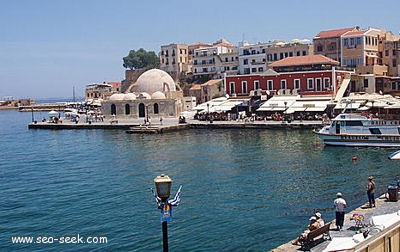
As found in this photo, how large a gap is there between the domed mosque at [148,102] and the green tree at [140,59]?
134ft

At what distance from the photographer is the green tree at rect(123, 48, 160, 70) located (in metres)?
113

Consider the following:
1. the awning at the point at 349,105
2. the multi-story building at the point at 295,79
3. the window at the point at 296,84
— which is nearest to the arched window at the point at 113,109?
the multi-story building at the point at 295,79

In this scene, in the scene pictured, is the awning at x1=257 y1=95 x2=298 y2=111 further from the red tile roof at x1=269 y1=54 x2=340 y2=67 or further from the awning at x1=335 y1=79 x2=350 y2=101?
the red tile roof at x1=269 y1=54 x2=340 y2=67

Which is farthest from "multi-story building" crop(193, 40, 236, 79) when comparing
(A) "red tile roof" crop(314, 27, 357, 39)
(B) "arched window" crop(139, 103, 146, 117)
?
(B) "arched window" crop(139, 103, 146, 117)

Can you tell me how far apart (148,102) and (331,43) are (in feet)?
82.4

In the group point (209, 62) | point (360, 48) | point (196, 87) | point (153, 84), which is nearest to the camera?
point (360, 48)

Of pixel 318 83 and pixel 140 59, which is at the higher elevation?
pixel 140 59

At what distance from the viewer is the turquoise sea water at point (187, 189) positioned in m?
16.9

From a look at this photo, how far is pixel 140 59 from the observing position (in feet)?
371

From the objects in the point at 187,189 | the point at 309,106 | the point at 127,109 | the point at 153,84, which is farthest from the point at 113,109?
the point at 187,189

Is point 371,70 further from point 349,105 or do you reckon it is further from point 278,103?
point 349,105

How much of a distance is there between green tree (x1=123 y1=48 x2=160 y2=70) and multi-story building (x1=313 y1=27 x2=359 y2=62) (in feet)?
166

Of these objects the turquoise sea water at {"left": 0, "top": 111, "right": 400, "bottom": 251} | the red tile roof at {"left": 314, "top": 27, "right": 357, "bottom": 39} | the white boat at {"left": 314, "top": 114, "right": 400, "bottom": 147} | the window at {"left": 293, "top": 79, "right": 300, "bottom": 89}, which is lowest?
the turquoise sea water at {"left": 0, "top": 111, "right": 400, "bottom": 251}

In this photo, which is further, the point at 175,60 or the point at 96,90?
the point at 96,90
